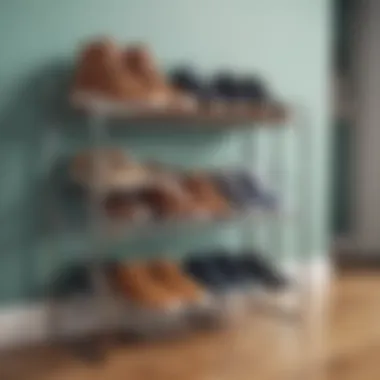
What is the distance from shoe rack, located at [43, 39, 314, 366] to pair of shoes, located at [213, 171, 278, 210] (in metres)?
0.04

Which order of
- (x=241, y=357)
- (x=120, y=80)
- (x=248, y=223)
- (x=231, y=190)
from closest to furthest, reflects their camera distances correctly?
1. (x=241, y=357)
2. (x=120, y=80)
3. (x=231, y=190)
4. (x=248, y=223)

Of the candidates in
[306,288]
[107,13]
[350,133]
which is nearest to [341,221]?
[350,133]

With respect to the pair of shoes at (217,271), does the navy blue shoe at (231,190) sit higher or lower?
higher

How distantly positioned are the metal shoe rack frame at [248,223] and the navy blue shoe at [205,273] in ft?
1.12

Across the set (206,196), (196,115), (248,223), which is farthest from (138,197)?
(248,223)

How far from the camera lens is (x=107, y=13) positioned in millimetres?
2961

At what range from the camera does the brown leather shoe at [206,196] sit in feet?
9.65

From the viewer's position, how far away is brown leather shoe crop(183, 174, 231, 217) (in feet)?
9.65

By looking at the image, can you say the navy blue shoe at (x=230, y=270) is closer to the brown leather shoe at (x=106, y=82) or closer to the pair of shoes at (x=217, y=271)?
the pair of shoes at (x=217, y=271)

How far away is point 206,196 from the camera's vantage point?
2.98 metres

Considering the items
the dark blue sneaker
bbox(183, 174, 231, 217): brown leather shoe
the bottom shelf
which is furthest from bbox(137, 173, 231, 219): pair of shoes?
the bottom shelf

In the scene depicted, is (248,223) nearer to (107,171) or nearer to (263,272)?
(263,272)

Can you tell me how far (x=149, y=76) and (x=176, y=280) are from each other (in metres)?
0.75

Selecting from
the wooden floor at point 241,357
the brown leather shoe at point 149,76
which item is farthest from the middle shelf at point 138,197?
the wooden floor at point 241,357
